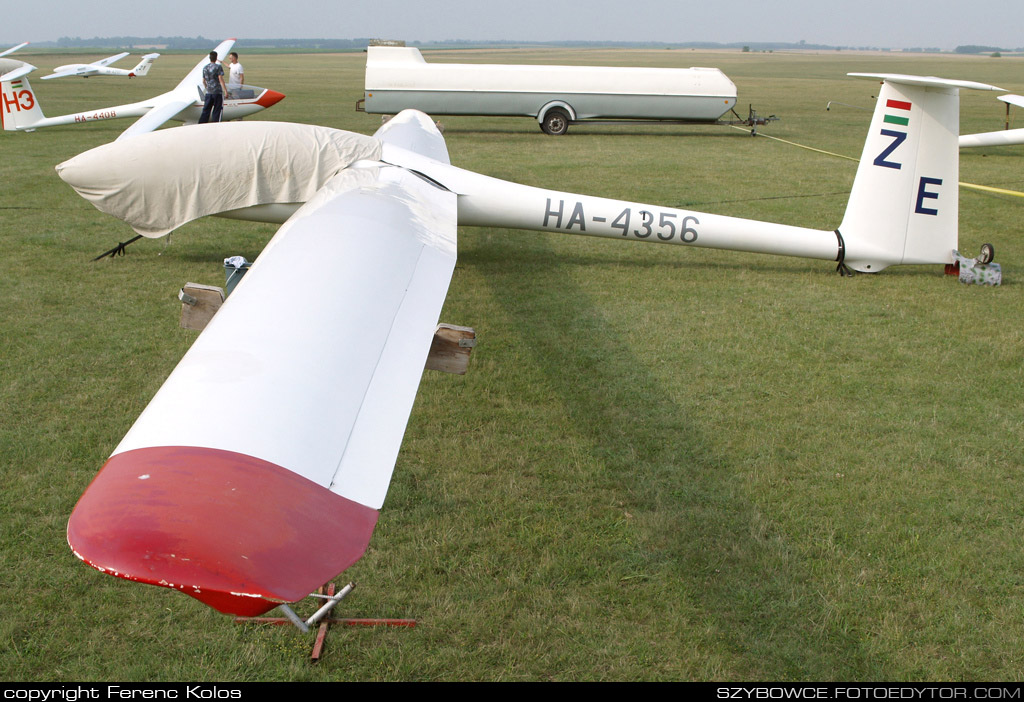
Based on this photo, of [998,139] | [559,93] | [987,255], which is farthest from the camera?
[559,93]

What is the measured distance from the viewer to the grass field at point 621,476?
302 centimetres

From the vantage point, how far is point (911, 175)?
7148 mm

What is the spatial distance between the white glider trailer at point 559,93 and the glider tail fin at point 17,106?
7692mm

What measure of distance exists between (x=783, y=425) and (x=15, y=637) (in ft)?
13.8

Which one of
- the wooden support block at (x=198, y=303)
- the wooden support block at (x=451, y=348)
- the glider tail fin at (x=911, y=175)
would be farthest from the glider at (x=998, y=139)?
the wooden support block at (x=198, y=303)

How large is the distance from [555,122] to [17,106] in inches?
507

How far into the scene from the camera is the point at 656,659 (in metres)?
2.98

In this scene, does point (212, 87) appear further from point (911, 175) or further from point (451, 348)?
point (451, 348)

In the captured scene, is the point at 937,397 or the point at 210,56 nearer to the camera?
the point at 937,397

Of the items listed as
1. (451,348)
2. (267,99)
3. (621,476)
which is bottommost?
(621,476)

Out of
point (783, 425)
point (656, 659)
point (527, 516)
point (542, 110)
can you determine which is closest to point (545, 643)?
point (656, 659)

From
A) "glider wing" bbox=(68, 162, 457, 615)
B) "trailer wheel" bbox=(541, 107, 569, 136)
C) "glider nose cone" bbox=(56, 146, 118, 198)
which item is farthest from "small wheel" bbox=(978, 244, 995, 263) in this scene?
"trailer wheel" bbox=(541, 107, 569, 136)

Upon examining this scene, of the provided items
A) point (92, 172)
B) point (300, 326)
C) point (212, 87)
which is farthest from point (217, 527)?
point (212, 87)

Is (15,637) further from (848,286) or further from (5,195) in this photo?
(5,195)
